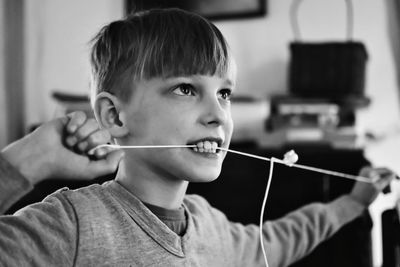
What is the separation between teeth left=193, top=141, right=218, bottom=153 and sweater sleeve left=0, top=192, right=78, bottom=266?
0.22 m

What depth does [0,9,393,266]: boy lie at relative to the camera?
68 cm

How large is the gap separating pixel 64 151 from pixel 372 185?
2.32ft

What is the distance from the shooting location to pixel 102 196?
0.77 m

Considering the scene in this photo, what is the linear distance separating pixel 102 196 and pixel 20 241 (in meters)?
0.19

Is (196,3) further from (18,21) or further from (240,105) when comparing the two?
(18,21)

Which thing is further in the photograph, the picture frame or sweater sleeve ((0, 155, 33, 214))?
the picture frame

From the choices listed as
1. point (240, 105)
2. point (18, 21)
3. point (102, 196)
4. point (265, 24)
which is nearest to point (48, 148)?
point (102, 196)

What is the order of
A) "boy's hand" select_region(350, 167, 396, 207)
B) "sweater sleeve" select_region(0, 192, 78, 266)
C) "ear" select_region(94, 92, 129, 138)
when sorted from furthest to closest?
"boy's hand" select_region(350, 167, 396, 207) → "ear" select_region(94, 92, 129, 138) → "sweater sleeve" select_region(0, 192, 78, 266)

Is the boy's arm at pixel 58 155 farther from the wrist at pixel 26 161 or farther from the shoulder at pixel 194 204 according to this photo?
the shoulder at pixel 194 204

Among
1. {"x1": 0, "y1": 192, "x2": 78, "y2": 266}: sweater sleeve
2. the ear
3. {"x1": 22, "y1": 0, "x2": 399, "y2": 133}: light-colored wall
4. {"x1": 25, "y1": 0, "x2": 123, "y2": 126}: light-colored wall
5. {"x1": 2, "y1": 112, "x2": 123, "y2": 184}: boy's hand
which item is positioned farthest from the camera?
{"x1": 25, "y1": 0, "x2": 123, "y2": 126}: light-colored wall

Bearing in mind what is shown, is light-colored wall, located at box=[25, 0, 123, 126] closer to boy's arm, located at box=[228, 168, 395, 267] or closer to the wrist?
boy's arm, located at box=[228, 168, 395, 267]

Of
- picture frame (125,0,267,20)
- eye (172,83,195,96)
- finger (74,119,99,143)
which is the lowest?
finger (74,119,99,143)

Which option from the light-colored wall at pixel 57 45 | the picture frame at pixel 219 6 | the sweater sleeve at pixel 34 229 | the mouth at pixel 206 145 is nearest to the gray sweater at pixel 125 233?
the sweater sleeve at pixel 34 229

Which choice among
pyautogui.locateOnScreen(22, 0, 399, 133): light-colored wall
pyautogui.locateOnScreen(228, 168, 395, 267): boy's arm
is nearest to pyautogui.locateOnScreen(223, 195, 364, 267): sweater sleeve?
pyautogui.locateOnScreen(228, 168, 395, 267): boy's arm
